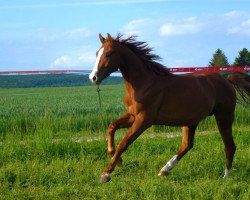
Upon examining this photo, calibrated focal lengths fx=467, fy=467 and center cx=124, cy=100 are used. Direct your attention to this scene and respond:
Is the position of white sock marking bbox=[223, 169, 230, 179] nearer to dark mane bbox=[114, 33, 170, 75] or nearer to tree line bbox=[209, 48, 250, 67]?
dark mane bbox=[114, 33, 170, 75]

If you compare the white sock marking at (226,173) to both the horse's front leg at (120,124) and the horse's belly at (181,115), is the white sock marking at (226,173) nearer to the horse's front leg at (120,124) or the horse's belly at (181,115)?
the horse's belly at (181,115)

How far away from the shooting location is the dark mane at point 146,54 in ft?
22.7


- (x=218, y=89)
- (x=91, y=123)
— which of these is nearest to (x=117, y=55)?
(x=218, y=89)

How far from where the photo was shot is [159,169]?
7656mm

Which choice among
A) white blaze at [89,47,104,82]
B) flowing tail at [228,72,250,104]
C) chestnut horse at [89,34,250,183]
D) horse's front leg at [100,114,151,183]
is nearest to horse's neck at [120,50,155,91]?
chestnut horse at [89,34,250,183]

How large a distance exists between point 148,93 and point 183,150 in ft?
4.48

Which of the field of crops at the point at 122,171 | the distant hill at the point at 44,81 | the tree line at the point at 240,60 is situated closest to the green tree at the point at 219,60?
the tree line at the point at 240,60

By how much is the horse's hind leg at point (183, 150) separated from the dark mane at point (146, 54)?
3.74 ft

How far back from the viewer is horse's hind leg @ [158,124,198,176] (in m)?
7.15

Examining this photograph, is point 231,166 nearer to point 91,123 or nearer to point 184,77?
point 184,77

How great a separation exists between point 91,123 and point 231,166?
7.22 meters

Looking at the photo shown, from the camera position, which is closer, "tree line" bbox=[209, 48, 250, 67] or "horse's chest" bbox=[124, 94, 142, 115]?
"horse's chest" bbox=[124, 94, 142, 115]

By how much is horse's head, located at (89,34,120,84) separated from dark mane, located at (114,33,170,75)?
1.07 feet

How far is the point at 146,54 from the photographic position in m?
7.04
